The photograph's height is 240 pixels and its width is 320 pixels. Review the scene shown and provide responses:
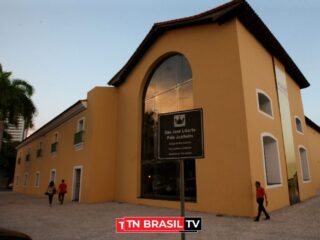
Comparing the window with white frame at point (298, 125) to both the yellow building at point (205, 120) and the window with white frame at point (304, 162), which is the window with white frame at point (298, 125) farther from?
the window with white frame at point (304, 162)

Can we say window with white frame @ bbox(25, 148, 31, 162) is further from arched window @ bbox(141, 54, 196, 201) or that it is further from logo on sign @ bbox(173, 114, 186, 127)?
logo on sign @ bbox(173, 114, 186, 127)

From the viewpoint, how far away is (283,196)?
39.3ft

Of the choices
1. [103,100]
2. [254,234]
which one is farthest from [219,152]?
[103,100]

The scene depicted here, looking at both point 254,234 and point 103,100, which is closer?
point 254,234

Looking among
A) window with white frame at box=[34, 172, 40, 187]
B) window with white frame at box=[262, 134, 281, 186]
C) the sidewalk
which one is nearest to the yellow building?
window with white frame at box=[262, 134, 281, 186]

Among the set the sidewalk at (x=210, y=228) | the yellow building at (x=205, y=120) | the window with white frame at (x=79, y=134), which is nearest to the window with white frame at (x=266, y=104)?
the yellow building at (x=205, y=120)

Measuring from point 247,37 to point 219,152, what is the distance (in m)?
5.86

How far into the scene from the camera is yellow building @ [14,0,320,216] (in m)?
10.1

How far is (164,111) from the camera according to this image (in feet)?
44.9

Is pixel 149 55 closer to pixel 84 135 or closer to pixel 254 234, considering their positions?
pixel 84 135

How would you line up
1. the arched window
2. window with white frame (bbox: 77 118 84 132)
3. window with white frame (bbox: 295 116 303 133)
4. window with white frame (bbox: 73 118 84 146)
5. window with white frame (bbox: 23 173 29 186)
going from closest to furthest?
the arched window < window with white frame (bbox: 73 118 84 146) < window with white frame (bbox: 295 116 303 133) < window with white frame (bbox: 77 118 84 132) < window with white frame (bbox: 23 173 29 186)
